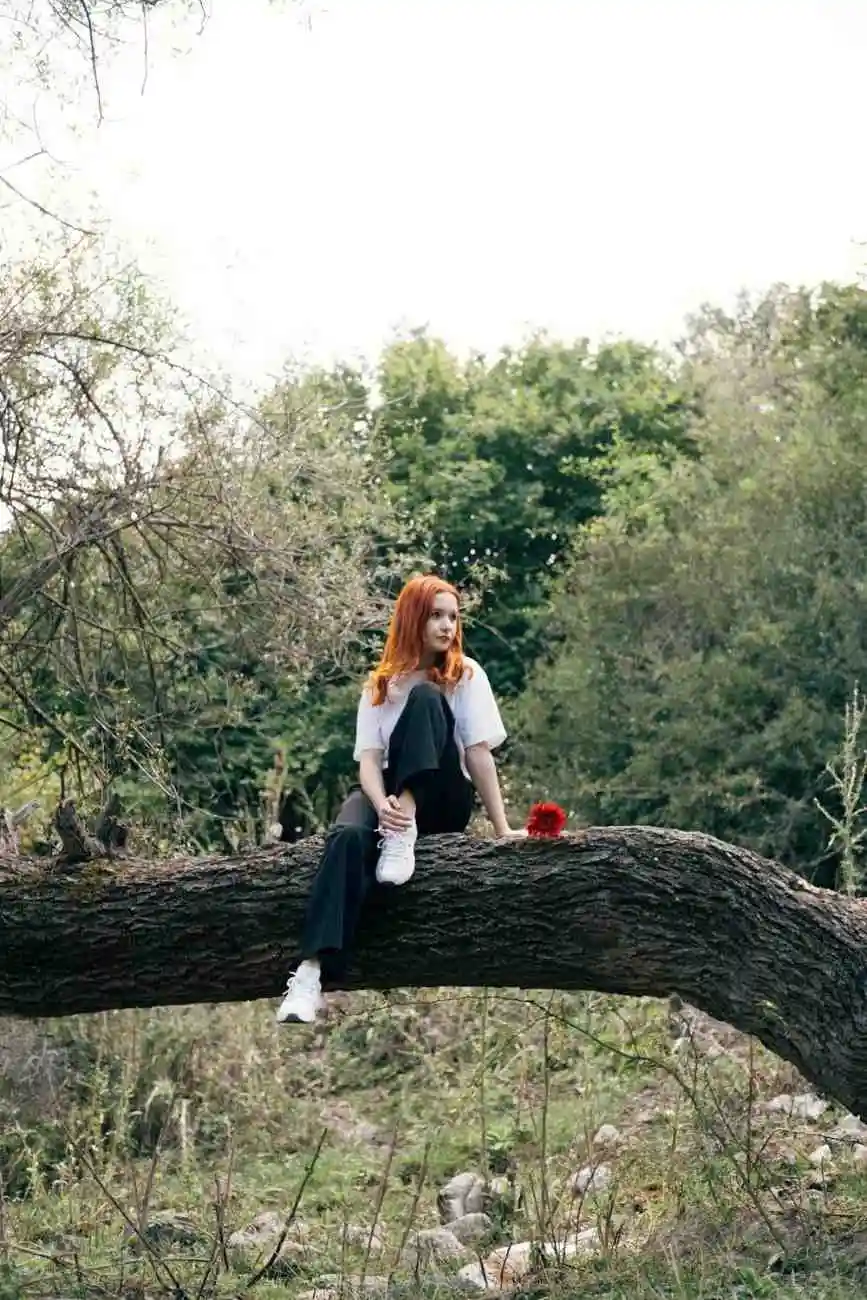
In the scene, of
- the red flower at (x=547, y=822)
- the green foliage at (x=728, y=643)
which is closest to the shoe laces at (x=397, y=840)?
the red flower at (x=547, y=822)

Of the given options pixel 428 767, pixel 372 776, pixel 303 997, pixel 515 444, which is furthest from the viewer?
pixel 515 444

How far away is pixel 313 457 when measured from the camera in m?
9.17

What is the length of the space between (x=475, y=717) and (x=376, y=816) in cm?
49

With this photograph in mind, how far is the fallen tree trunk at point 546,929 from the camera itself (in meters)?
5.36

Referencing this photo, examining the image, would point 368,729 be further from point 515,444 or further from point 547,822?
point 515,444

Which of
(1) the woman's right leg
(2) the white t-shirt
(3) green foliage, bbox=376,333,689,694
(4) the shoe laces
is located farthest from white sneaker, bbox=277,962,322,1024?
(3) green foliage, bbox=376,333,689,694

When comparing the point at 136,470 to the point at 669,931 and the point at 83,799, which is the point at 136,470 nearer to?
the point at 83,799

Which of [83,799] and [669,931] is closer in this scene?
[669,931]

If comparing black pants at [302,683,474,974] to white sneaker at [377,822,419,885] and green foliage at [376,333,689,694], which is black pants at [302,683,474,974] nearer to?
white sneaker at [377,822,419,885]

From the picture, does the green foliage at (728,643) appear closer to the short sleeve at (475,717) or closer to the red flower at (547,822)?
the short sleeve at (475,717)

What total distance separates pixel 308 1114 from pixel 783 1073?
2.42 m

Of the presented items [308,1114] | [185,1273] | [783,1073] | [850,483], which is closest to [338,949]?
[185,1273]

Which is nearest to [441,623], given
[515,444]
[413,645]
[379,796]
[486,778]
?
[413,645]

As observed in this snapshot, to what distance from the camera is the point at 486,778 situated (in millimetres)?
5801
